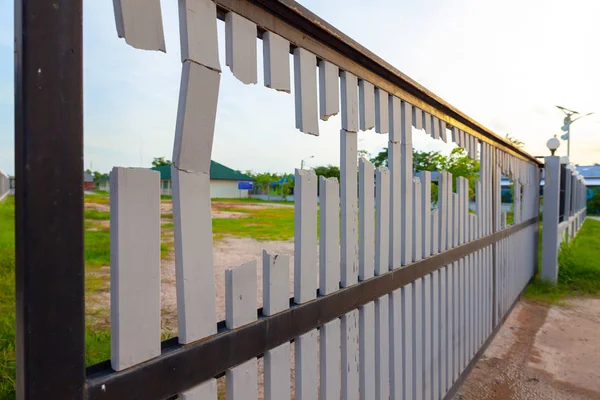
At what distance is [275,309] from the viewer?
1417 mm

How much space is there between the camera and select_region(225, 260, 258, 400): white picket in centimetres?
124

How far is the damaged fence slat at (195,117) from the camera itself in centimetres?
107

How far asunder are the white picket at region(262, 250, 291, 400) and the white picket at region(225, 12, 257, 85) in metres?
0.56

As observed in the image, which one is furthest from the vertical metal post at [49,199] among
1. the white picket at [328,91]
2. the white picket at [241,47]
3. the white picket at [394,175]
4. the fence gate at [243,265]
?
the white picket at [394,175]

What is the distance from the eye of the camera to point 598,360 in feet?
12.9

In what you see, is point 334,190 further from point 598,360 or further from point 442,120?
point 598,360

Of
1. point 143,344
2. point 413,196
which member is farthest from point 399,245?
point 143,344

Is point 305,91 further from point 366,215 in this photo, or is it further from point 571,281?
point 571,281

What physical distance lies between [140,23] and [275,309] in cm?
93

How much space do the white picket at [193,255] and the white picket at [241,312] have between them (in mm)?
83

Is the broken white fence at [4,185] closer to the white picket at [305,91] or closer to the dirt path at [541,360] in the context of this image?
the white picket at [305,91]

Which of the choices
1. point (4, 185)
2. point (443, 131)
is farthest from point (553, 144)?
point (4, 185)

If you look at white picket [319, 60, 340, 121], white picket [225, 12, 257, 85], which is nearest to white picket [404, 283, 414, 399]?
white picket [319, 60, 340, 121]

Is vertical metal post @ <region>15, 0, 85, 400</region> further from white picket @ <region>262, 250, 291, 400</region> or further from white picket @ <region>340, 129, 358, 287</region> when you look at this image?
white picket @ <region>340, 129, 358, 287</region>
